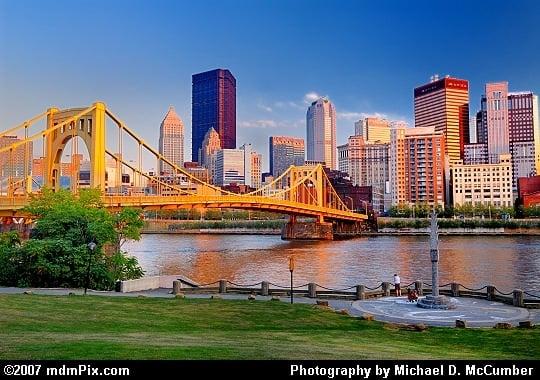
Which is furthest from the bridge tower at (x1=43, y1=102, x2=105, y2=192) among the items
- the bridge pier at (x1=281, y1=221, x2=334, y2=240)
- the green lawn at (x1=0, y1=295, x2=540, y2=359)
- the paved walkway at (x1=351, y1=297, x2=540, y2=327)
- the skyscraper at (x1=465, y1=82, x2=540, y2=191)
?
the skyscraper at (x1=465, y1=82, x2=540, y2=191)

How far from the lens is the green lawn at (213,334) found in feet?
27.9

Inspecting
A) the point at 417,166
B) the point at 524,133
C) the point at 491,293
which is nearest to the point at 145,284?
the point at 491,293

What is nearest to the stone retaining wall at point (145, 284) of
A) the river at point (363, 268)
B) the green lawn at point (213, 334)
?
the green lawn at point (213, 334)

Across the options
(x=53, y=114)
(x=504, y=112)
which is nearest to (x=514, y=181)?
(x=504, y=112)

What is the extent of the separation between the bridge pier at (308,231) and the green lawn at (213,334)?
76034mm

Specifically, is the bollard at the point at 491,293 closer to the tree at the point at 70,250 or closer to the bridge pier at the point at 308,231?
the tree at the point at 70,250

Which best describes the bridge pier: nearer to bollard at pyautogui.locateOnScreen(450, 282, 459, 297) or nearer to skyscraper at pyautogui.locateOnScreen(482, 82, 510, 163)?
bollard at pyautogui.locateOnScreen(450, 282, 459, 297)

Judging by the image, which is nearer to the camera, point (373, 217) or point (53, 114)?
point (53, 114)

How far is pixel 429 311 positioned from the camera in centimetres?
1911

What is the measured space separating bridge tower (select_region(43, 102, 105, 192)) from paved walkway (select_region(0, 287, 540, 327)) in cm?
2267

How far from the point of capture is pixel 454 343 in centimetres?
1291
